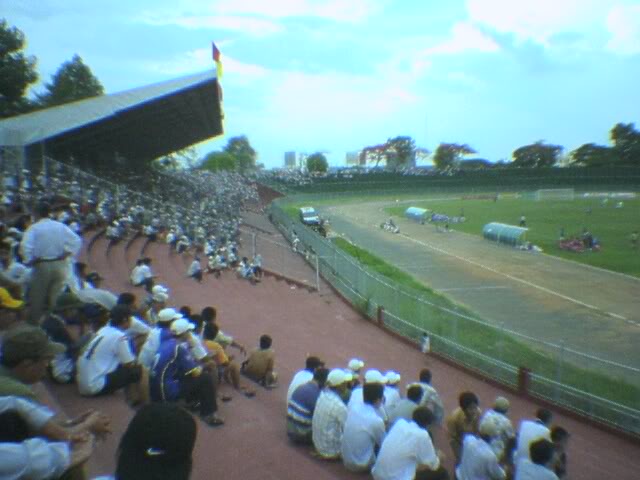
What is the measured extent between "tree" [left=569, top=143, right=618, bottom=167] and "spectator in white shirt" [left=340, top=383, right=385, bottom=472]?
102 meters

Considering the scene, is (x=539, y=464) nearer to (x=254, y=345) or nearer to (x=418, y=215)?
(x=254, y=345)

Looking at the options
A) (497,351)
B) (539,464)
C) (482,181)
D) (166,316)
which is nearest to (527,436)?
(539,464)

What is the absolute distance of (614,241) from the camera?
39.3 metres

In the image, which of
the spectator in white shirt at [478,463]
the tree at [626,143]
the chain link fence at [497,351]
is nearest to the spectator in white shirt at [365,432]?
the spectator in white shirt at [478,463]

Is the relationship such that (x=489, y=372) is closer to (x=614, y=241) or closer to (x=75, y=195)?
(x=75, y=195)

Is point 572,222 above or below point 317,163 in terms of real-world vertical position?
above

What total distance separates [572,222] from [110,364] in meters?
51.7

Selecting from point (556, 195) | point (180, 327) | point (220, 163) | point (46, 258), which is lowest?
point (556, 195)

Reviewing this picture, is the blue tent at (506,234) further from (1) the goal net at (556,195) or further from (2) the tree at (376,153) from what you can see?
(2) the tree at (376,153)

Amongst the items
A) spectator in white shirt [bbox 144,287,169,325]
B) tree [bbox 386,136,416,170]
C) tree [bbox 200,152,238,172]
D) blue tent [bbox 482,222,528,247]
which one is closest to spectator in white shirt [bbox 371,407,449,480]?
spectator in white shirt [bbox 144,287,169,325]

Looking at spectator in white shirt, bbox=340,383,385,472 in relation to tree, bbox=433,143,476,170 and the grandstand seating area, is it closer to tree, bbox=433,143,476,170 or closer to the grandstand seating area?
the grandstand seating area

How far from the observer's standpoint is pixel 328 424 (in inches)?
246

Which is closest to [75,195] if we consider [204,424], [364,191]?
[204,424]

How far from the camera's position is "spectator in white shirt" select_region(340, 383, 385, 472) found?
19.4 ft
